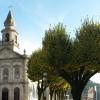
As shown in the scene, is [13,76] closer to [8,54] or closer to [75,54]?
[8,54]

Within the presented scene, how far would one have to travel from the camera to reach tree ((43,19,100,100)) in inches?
1770

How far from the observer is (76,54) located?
1788 inches

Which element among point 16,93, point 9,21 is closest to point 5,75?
point 16,93

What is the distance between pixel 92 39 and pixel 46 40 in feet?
19.2

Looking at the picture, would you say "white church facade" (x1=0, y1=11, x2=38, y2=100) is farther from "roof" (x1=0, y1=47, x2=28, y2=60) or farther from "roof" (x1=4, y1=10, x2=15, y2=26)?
"roof" (x1=4, y1=10, x2=15, y2=26)

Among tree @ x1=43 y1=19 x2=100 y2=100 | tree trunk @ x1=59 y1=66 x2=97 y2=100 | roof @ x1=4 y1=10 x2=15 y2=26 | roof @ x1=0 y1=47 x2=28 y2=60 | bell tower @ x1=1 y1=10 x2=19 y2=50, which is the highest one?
roof @ x1=4 y1=10 x2=15 y2=26

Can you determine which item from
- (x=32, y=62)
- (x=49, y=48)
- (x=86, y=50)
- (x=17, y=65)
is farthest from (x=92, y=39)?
(x=17, y=65)

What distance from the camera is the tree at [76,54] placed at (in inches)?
1770

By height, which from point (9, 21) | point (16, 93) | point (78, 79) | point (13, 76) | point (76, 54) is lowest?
point (78, 79)

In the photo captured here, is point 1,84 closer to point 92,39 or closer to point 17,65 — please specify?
point 17,65

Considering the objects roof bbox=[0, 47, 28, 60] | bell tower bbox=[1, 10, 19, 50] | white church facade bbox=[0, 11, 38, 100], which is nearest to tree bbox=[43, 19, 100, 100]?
white church facade bbox=[0, 11, 38, 100]

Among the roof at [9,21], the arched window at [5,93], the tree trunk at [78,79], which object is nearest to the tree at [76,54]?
the tree trunk at [78,79]

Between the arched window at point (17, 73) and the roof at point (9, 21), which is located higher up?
the roof at point (9, 21)

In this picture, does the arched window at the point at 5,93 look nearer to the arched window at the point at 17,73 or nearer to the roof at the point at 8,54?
the arched window at the point at 17,73
